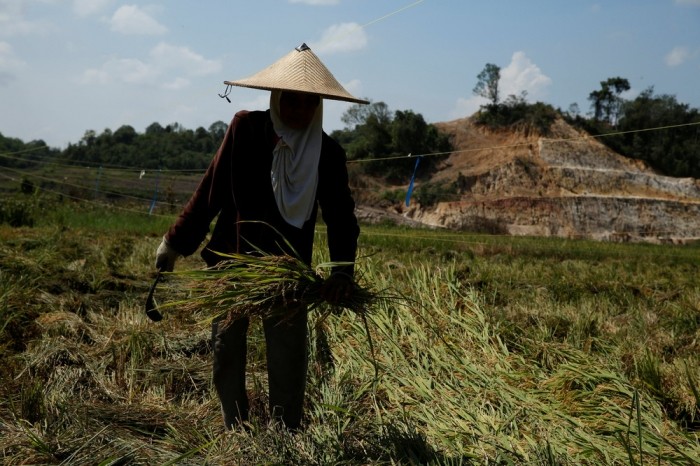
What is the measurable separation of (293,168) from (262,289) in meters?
0.50

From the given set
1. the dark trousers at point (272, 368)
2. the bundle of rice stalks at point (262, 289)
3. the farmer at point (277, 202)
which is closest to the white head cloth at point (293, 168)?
the farmer at point (277, 202)

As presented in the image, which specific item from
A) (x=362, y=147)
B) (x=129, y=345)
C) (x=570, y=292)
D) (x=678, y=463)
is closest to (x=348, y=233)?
(x=678, y=463)

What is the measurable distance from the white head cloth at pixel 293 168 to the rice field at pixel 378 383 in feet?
1.50

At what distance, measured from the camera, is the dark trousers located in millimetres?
2746

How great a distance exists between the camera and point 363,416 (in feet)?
9.71

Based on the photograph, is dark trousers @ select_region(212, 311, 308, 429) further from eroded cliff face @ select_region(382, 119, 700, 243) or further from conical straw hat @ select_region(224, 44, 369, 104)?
eroded cliff face @ select_region(382, 119, 700, 243)

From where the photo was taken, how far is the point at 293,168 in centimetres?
264

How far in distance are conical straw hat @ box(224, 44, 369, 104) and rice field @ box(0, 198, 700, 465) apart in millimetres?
855

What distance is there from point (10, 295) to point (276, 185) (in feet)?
7.94

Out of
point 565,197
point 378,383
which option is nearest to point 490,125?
point 565,197

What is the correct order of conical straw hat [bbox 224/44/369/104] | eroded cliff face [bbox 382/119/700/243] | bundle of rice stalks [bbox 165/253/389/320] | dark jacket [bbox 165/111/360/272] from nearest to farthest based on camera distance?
1. bundle of rice stalks [bbox 165/253/389/320]
2. conical straw hat [bbox 224/44/369/104]
3. dark jacket [bbox 165/111/360/272]
4. eroded cliff face [bbox 382/119/700/243]

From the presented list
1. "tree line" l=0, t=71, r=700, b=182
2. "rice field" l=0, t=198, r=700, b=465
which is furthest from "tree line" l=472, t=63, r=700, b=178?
"rice field" l=0, t=198, r=700, b=465

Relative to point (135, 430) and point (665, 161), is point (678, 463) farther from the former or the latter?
point (665, 161)

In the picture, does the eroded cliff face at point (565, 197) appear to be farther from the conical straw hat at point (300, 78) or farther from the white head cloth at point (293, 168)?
the white head cloth at point (293, 168)
